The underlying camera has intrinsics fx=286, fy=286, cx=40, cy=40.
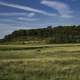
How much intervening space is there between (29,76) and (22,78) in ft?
3.39

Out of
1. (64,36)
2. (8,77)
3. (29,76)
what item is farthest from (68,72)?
(64,36)

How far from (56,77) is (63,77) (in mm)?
505

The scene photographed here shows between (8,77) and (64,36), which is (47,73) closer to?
(8,77)

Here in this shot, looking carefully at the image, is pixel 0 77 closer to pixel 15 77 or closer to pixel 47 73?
pixel 15 77

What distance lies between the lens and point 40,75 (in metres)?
21.8

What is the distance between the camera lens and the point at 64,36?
18925cm

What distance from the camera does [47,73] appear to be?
2278 cm

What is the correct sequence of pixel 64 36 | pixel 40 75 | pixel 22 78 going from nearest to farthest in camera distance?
pixel 22 78 → pixel 40 75 → pixel 64 36

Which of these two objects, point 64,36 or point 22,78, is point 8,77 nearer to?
point 22,78

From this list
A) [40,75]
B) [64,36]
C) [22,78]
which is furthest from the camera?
[64,36]

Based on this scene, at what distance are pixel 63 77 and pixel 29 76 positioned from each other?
2.61 meters

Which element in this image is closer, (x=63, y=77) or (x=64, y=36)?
(x=63, y=77)

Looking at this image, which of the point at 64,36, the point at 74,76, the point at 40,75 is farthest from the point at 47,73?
the point at 64,36

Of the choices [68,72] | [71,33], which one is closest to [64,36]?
[71,33]
